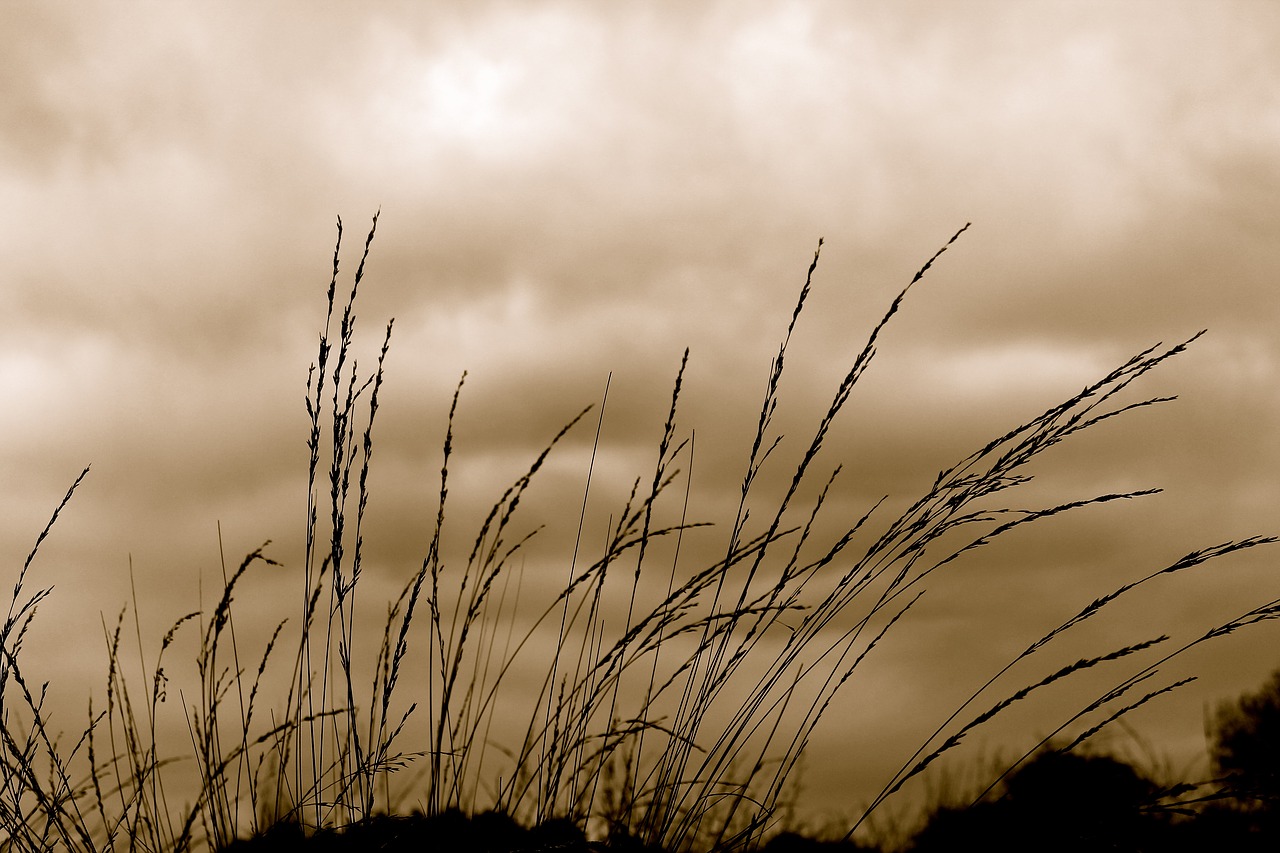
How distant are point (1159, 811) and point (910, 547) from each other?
0.64 metres

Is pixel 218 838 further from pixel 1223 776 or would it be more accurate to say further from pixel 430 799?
pixel 1223 776

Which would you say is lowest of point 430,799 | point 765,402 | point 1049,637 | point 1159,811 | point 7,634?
point 1159,811

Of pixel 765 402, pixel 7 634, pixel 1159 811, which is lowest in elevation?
pixel 1159 811

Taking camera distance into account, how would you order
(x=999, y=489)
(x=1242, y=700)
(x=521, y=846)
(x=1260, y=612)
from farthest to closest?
(x=1242, y=700), (x=999, y=489), (x=521, y=846), (x=1260, y=612)

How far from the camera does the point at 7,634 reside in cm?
227

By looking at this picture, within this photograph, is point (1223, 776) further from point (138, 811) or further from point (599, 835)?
point (138, 811)

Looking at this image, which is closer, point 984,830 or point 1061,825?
point 1061,825

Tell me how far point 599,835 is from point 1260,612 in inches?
48.8

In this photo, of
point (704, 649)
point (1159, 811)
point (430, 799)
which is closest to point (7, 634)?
point (430, 799)

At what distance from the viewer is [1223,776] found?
1.84 m

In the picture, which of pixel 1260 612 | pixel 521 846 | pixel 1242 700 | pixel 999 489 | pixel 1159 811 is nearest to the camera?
pixel 1159 811

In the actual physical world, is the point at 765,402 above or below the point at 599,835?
above

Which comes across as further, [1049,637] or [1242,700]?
[1242,700]

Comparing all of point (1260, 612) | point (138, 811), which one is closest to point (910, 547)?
point (1260, 612)
